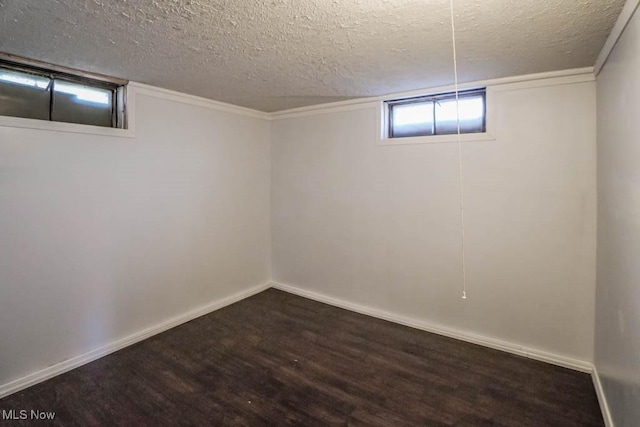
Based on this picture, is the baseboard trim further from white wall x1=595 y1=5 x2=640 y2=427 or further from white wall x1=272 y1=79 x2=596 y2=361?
white wall x1=595 y1=5 x2=640 y2=427

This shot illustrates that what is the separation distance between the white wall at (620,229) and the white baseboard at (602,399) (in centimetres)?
5

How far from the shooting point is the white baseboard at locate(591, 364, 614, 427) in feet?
6.23

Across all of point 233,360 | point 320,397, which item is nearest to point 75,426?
point 233,360

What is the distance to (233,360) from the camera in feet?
8.54

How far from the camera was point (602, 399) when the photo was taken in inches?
81.4

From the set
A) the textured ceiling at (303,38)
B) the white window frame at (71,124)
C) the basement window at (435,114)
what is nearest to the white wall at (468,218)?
the basement window at (435,114)

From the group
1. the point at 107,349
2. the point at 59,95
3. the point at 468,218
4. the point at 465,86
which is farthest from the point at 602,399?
the point at 59,95

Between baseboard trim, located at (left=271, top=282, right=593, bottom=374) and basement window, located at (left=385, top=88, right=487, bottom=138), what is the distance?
6.13 ft

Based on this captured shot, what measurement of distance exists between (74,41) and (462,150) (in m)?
2.95

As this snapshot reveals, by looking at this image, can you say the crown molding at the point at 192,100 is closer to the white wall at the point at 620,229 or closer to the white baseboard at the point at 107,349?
the white baseboard at the point at 107,349

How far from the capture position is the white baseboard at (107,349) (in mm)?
2248

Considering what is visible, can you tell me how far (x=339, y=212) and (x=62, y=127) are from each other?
2.59 m

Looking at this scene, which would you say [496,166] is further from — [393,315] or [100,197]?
[100,197]

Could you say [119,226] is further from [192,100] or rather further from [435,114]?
[435,114]
